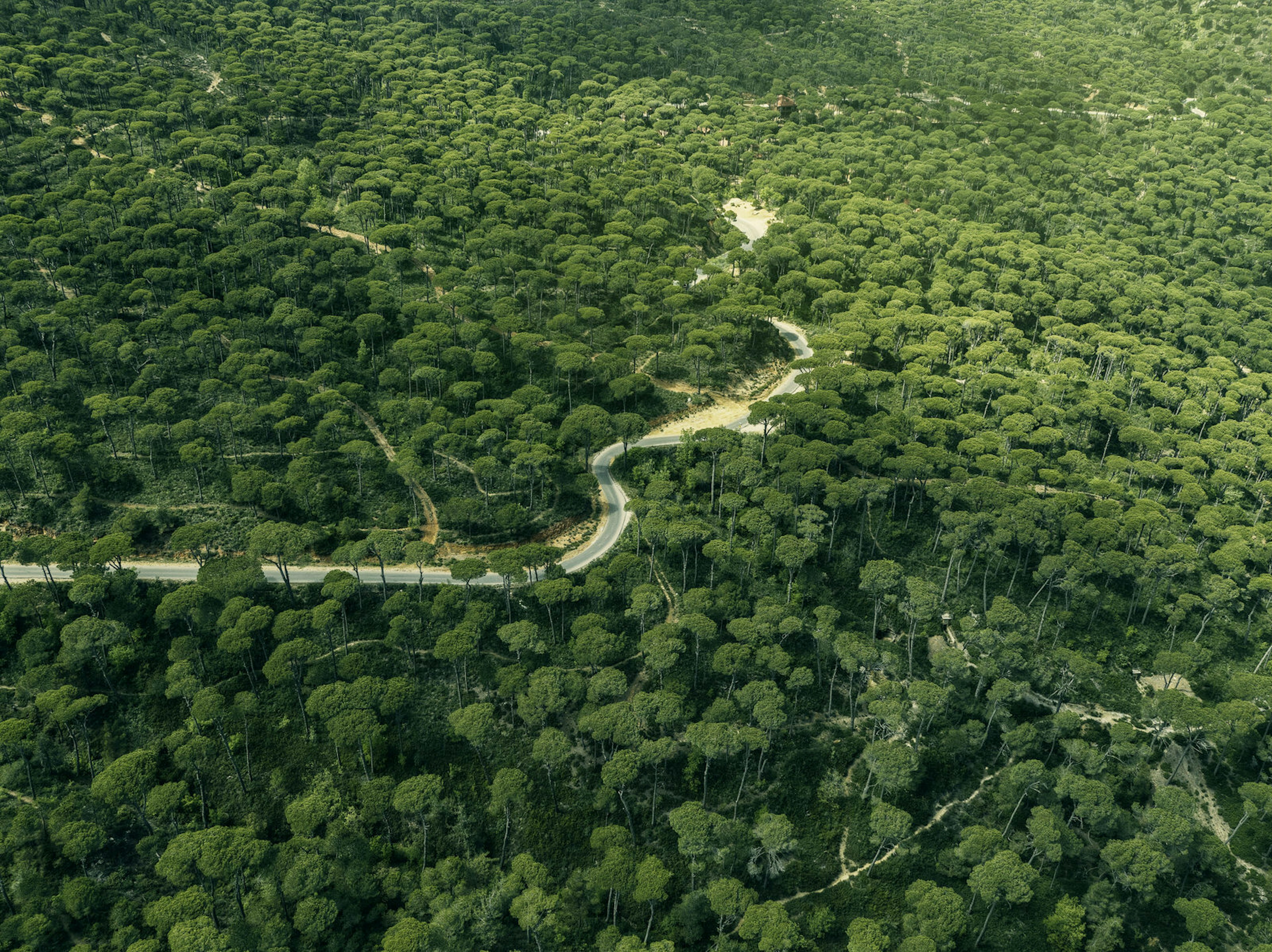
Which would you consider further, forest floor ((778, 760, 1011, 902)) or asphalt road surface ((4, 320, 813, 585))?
asphalt road surface ((4, 320, 813, 585))

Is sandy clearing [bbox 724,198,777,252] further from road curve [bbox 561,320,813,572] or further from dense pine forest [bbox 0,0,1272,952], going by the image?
road curve [bbox 561,320,813,572]

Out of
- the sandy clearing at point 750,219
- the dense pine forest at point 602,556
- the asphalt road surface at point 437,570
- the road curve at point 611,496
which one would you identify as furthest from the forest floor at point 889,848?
the sandy clearing at point 750,219

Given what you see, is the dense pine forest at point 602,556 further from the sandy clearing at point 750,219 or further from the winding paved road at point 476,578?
the sandy clearing at point 750,219

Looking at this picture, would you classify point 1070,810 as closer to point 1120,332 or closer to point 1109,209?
point 1120,332

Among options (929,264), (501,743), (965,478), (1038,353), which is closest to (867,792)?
(501,743)

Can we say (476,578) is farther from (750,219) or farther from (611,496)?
(750,219)

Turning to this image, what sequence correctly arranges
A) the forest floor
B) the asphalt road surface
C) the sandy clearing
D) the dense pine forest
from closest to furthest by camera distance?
the dense pine forest < the forest floor < the asphalt road surface < the sandy clearing

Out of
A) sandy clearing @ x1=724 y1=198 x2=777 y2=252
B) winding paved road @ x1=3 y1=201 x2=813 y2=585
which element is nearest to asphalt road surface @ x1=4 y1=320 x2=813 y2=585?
winding paved road @ x1=3 y1=201 x2=813 y2=585
